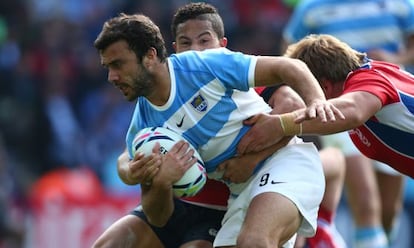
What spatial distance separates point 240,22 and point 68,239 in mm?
4197

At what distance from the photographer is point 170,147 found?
5.96m

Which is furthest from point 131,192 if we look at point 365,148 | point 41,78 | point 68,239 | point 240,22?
point 365,148

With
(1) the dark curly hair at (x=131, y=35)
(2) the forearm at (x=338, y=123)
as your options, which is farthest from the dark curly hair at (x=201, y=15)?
(2) the forearm at (x=338, y=123)

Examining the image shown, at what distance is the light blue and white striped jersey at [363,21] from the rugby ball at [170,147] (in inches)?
120

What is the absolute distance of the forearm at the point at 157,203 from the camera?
6070 millimetres

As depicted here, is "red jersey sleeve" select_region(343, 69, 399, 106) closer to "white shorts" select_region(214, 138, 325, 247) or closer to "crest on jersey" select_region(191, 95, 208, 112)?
"white shorts" select_region(214, 138, 325, 247)

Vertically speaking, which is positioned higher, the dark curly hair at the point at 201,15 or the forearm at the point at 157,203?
the dark curly hair at the point at 201,15

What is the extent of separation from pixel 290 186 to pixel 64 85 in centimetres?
785

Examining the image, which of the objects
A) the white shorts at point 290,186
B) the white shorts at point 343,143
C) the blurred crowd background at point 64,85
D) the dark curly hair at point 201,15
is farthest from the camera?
the blurred crowd background at point 64,85

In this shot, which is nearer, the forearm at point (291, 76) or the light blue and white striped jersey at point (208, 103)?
the forearm at point (291, 76)

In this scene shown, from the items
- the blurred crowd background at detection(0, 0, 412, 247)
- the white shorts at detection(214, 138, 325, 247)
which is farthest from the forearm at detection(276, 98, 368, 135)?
the blurred crowd background at detection(0, 0, 412, 247)

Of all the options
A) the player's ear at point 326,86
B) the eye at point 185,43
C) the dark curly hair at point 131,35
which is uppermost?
the dark curly hair at point 131,35

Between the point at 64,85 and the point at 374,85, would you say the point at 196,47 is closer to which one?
the point at 374,85

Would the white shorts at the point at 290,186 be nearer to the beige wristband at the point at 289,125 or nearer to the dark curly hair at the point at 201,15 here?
the beige wristband at the point at 289,125
